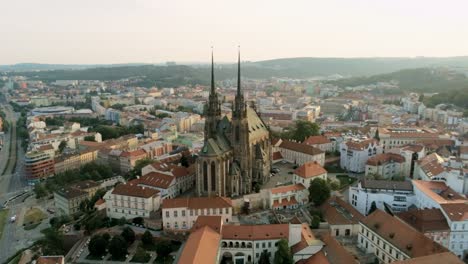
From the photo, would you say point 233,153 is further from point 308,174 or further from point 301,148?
point 301,148

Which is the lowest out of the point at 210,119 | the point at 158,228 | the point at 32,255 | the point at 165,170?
the point at 32,255

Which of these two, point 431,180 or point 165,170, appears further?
point 165,170

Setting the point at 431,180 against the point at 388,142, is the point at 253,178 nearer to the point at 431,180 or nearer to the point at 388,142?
the point at 431,180

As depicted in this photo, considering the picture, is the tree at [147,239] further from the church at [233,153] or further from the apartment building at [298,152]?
the apartment building at [298,152]

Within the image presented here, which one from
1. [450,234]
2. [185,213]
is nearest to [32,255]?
[185,213]

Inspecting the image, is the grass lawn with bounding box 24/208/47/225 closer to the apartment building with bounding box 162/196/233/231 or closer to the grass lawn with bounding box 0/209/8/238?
the grass lawn with bounding box 0/209/8/238

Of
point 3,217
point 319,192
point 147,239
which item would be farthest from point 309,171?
point 3,217
